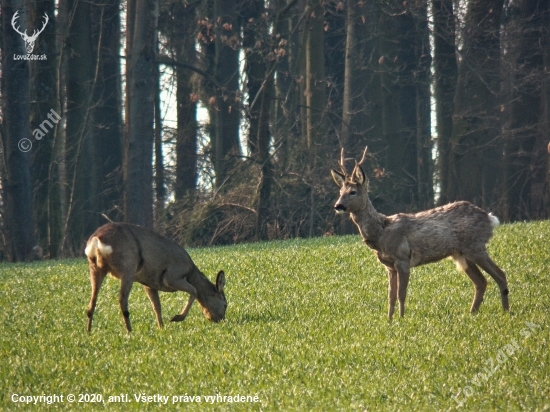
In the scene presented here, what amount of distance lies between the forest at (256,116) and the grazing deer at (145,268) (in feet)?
38.9

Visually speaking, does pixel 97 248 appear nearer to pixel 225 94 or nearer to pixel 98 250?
pixel 98 250

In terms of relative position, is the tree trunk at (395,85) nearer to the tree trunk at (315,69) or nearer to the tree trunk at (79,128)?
the tree trunk at (315,69)

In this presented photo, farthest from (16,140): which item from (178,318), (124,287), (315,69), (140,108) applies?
(124,287)

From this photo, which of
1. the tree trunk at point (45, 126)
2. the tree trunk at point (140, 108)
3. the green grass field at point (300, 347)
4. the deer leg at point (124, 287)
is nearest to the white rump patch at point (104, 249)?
the deer leg at point (124, 287)

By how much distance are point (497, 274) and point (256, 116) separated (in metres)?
20.0

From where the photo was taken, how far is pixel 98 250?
419 inches

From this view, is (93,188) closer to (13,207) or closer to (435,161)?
(13,207)

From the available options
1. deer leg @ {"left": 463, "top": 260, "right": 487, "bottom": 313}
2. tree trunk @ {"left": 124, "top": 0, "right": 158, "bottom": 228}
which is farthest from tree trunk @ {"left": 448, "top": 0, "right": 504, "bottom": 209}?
deer leg @ {"left": 463, "top": 260, "right": 487, "bottom": 313}

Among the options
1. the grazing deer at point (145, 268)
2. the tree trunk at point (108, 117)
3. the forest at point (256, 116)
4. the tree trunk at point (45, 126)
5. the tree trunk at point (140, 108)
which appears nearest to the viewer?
the grazing deer at point (145, 268)

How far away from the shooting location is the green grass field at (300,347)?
7691mm

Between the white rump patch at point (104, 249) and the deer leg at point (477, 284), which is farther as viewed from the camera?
the deer leg at point (477, 284)

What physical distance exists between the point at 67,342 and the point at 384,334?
3.47 meters

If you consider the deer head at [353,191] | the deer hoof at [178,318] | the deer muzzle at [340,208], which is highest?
the deer head at [353,191]

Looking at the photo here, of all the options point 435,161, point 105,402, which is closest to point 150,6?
point 105,402
